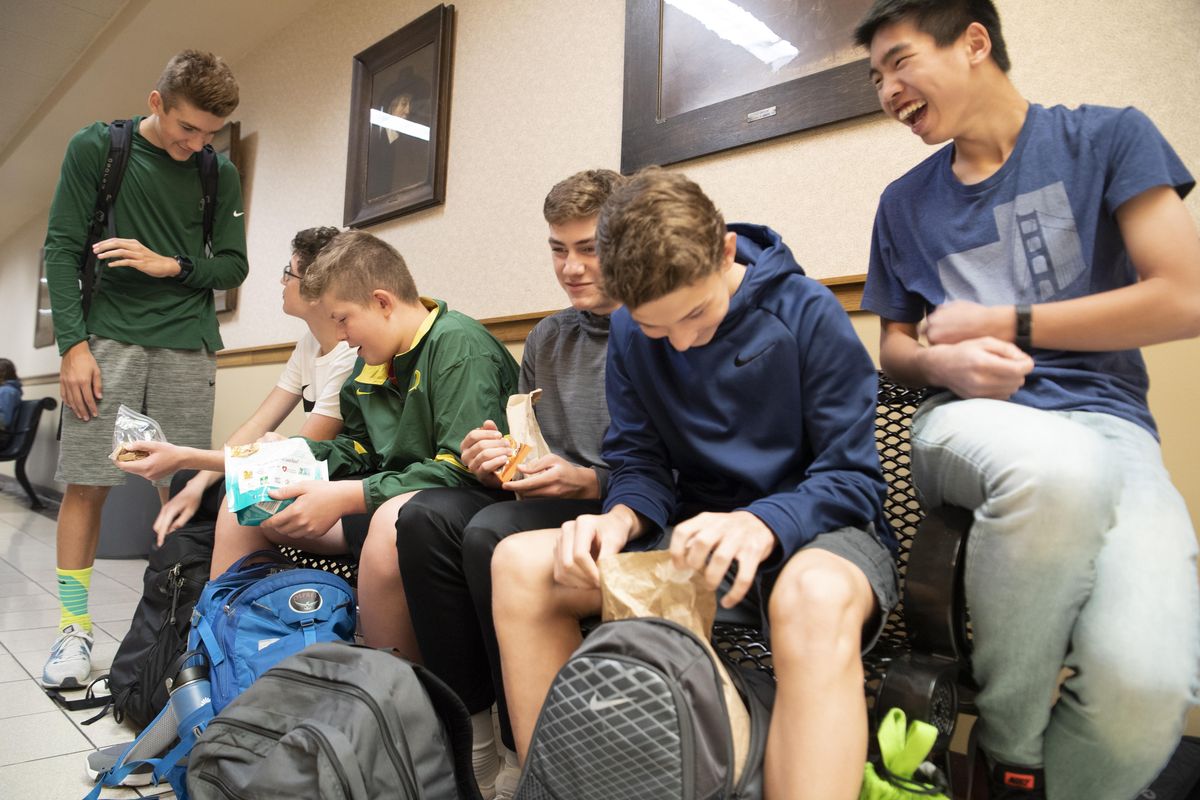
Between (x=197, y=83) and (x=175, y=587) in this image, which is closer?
(x=175, y=587)

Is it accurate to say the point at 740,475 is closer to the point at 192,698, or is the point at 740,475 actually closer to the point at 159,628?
the point at 192,698

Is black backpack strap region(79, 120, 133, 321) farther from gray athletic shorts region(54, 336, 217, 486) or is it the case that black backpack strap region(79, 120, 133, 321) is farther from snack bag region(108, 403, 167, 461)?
snack bag region(108, 403, 167, 461)

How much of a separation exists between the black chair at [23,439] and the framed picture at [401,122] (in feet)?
15.8

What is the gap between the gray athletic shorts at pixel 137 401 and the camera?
7.30 ft

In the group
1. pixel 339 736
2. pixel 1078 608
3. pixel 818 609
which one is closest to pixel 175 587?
pixel 339 736

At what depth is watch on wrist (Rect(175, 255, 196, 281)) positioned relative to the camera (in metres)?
2.43

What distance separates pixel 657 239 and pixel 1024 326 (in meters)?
0.53

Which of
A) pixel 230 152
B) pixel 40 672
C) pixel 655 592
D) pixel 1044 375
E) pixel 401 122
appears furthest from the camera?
pixel 230 152

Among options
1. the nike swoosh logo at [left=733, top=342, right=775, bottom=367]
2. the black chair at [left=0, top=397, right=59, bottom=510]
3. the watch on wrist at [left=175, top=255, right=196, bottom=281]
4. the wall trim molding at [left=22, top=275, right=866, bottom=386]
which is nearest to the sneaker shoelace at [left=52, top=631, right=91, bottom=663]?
the watch on wrist at [left=175, top=255, right=196, bottom=281]

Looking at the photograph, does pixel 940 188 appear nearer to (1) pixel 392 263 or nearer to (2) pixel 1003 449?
(2) pixel 1003 449

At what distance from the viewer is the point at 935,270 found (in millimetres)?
1257

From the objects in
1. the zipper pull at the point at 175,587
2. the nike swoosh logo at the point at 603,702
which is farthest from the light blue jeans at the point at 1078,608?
the zipper pull at the point at 175,587

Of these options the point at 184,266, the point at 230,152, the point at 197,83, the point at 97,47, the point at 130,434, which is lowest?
the point at 130,434

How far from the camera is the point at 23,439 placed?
6395 millimetres
